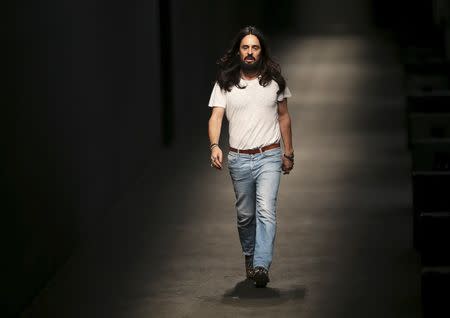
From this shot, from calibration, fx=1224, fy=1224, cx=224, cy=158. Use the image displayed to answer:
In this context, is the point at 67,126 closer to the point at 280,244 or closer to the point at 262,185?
the point at 262,185

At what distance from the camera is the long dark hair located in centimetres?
839

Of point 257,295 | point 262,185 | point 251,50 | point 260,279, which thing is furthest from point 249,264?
point 251,50

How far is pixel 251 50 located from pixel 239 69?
0.19m

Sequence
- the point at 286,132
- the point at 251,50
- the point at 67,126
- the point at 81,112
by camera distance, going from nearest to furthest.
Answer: the point at 251,50 → the point at 286,132 → the point at 67,126 → the point at 81,112

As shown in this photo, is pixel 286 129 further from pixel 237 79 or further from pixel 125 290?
pixel 125 290

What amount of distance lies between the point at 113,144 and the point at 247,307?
3808 millimetres

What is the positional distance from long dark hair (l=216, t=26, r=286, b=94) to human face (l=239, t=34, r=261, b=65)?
3 cm

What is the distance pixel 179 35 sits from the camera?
51.9 ft

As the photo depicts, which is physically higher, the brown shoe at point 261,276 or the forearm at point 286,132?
the forearm at point 286,132

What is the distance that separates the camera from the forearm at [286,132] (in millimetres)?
8578

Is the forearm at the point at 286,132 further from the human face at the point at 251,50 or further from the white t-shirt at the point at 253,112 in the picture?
the human face at the point at 251,50

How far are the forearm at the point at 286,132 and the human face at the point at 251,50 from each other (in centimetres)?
51

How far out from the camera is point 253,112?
27.6 ft

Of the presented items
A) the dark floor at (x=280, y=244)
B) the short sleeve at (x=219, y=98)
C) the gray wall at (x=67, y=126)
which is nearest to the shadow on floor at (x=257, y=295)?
the dark floor at (x=280, y=244)
